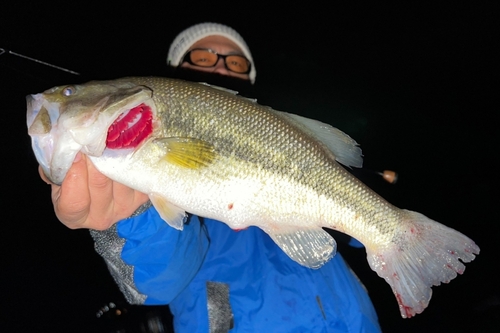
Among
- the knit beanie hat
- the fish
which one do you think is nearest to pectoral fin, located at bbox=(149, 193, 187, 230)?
the fish

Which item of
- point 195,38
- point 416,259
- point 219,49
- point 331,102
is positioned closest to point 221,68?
point 219,49

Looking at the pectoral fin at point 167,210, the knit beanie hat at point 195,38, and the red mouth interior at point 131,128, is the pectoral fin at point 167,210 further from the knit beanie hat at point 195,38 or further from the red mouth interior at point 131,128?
the knit beanie hat at point 195,38

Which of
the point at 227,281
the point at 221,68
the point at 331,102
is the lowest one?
the point at 227,281

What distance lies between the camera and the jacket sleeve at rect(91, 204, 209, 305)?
5.33 ft

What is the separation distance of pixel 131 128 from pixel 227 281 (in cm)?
120

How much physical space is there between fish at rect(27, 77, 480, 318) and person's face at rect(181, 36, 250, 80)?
1795 mm

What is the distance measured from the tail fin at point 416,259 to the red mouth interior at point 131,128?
114cm

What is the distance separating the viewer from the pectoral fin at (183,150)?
51.9 inches

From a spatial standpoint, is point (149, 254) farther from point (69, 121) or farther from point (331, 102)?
point (331, 102)

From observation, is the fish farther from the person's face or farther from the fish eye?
the person's face

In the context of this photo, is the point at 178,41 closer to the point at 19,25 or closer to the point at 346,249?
the point at 346,249

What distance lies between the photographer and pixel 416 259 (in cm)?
156

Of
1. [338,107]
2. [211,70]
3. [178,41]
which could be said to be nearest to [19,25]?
[178,41]

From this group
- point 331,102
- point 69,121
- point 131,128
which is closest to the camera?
point 69,121
